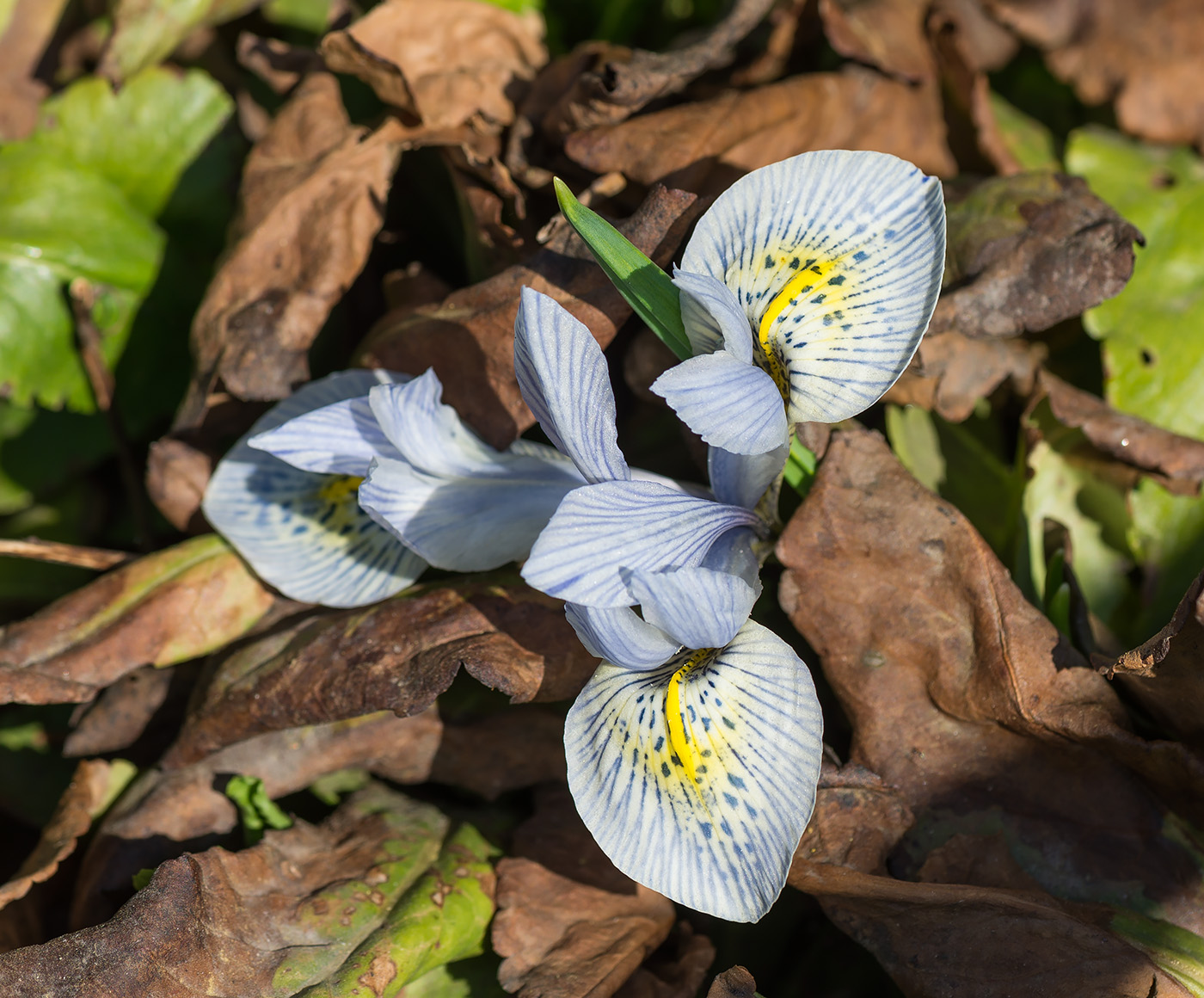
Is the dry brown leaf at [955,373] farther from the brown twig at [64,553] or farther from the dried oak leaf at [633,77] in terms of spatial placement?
the brown twig at [64,553]

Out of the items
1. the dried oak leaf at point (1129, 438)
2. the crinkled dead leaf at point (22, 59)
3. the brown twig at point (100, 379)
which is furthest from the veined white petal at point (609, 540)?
the crinkled dead leaf at point (22, 59)

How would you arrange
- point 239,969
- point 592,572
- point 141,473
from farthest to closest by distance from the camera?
point 141,473, point 239,969, point 592,572

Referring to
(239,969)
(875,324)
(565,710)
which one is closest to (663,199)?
(875,324)

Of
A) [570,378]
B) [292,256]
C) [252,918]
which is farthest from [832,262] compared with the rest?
[252,918]

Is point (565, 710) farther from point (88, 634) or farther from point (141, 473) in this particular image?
point (141, 473)

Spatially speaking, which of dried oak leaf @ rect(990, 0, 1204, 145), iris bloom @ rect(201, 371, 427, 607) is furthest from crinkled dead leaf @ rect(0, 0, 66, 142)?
dried oak leaf @ rect(990, 0, 1204, 145)

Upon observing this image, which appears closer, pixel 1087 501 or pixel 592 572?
pixel 592 572

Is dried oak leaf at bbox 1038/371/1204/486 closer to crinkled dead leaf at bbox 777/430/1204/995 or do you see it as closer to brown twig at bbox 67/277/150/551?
crinkled dead leaf at bbox 777/430/1204/995

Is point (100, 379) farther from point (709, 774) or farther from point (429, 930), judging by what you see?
point (709, 774)
